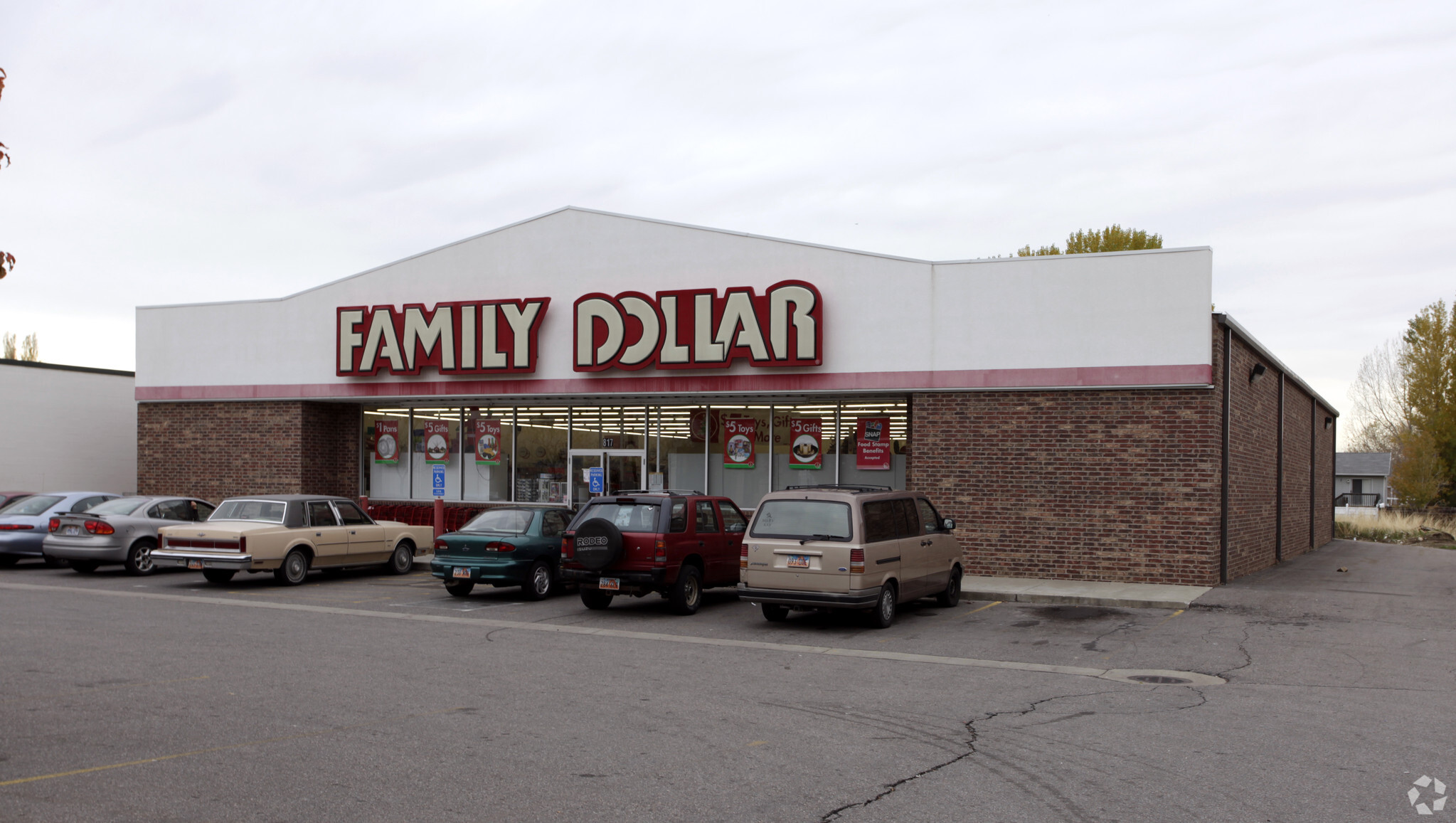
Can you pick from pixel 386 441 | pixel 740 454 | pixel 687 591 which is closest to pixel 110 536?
pixel 386 441

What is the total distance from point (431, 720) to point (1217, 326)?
50.9 ft

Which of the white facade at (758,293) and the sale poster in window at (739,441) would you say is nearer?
the white facade at (758,293)

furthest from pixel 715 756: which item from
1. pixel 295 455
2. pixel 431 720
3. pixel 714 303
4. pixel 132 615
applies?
pixel 295 455

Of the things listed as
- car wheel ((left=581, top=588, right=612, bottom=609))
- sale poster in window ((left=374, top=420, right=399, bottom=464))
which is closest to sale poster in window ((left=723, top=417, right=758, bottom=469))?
car wheel ((left=581, top=588, right=612, bottom=609))

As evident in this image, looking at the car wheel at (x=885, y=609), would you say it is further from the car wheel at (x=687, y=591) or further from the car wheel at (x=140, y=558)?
the car wheel at (x=140, y=558)

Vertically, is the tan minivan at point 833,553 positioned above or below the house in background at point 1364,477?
above

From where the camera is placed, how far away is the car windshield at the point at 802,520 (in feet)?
44.4

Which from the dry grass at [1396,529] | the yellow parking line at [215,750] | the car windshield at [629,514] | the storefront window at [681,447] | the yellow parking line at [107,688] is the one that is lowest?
the dry grass at [1396,529]

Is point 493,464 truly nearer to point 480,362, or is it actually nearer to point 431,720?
point 480,362

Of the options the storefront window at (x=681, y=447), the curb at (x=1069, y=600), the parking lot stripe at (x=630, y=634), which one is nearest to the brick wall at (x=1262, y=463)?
the curb at (x=1069, y=600)

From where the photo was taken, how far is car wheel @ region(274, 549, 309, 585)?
59.5ft

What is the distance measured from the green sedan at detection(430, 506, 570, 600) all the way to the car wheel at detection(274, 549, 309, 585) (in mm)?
2916

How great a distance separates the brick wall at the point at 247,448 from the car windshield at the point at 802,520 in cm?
1589

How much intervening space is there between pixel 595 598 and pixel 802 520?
11.8ft
